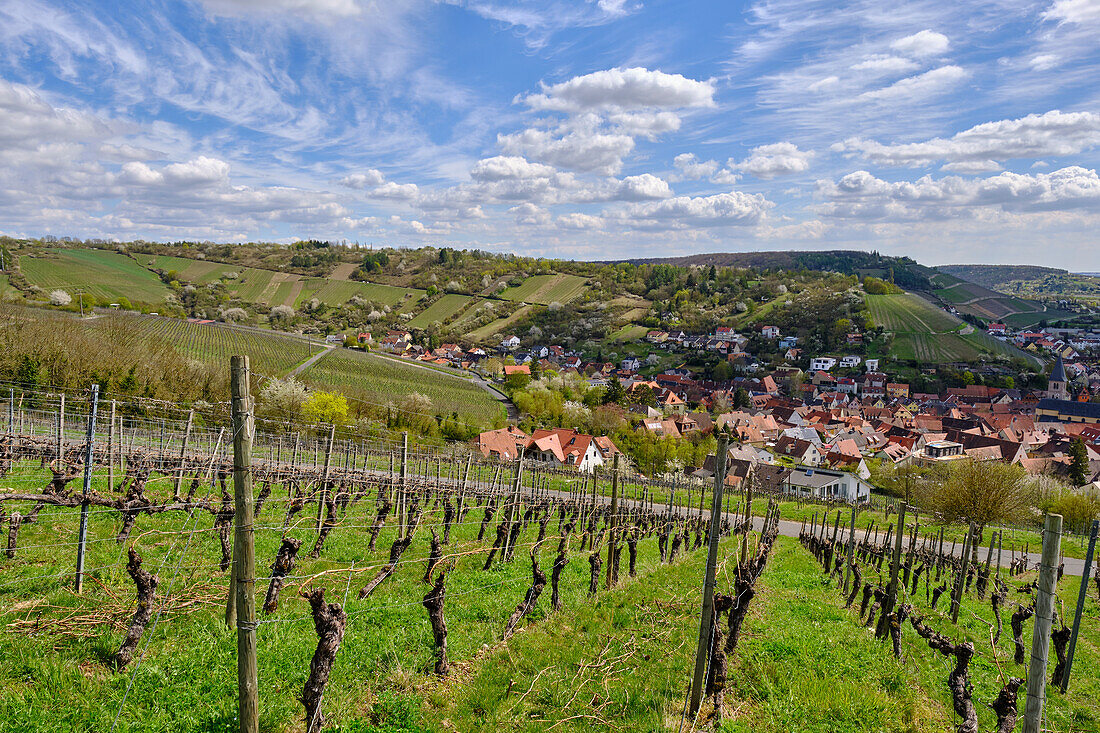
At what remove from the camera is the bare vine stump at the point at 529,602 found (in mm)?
7605

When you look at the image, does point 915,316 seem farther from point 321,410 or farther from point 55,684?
point 55,684

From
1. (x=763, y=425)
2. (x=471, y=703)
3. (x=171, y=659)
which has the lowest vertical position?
(x=763, y=425)

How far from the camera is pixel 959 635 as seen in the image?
1230 cm

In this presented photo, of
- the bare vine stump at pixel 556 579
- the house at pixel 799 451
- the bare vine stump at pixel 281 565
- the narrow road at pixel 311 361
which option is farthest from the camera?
the house at pixel 799 451

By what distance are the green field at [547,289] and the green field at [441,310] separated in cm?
1191

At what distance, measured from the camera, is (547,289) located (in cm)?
15488

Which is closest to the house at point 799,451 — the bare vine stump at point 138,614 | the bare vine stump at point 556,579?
the bare vine stump at point 556,579

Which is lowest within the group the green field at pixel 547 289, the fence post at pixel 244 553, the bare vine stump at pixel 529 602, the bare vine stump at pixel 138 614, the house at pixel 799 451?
the house at pixel 799 451

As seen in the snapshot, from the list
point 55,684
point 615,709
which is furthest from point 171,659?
point 615,709

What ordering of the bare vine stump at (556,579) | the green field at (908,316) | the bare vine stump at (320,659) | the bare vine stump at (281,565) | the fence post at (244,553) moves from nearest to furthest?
the fence post at (244,553), the bare vine stump at (320,659), the bare vine stump at (281,565), the bare vine stump at (556,579), the green field at (908,316)

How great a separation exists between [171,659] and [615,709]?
4507mm

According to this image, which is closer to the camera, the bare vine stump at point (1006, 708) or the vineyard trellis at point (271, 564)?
the bare vine stump at point (1006, 708)

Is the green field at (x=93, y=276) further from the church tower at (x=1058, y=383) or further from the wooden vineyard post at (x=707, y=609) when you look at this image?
the church tower at (x=1058, y=383)

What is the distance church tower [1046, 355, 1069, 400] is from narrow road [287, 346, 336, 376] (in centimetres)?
11509
